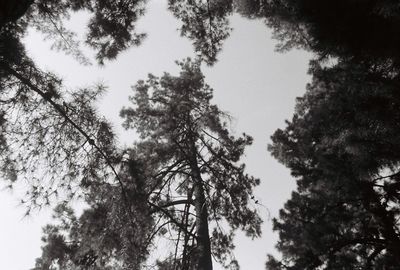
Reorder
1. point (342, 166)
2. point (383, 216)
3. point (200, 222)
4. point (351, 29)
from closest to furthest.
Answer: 1. point (351, 29)
2. point (342, 166)
3. point (383, 216)
4. point (200, 222)

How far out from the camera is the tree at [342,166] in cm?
612

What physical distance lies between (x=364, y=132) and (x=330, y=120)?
1265mm

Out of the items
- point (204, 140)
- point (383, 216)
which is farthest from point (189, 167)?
point (383, 216)

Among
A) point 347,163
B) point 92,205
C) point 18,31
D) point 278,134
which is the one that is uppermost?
point 278,134

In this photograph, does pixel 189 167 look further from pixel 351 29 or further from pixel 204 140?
pixel 351 29

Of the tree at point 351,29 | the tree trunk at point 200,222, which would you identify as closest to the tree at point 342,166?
the tree at point 351,29

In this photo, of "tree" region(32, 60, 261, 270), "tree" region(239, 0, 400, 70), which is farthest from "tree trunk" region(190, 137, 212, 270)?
"tree" region(239, 0, 400, 70)

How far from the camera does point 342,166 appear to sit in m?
7.73

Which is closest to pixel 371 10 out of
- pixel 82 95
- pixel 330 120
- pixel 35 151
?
pixel 330 120

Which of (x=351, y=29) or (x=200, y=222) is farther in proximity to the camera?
(x=200, y=222)

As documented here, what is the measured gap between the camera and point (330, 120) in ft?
24.1

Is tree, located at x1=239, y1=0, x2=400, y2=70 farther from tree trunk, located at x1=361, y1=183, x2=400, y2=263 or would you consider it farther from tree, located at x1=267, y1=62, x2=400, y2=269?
tree trunk, located at x1=361, y1=183, x2=400, y2=263

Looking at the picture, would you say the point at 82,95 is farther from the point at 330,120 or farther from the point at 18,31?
the point at 330,120

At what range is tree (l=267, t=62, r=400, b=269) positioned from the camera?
20.1 feet
